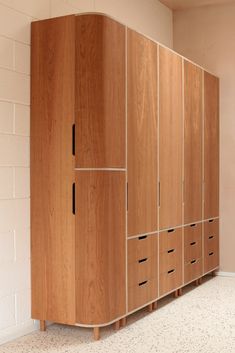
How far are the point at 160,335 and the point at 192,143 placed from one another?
1993mm

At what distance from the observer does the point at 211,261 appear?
216 inches

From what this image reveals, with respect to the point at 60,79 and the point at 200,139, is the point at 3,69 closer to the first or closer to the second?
the point at 60,79

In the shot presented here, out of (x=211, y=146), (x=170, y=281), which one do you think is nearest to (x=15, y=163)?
(x=170, y=281)

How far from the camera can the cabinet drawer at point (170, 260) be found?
4371mm

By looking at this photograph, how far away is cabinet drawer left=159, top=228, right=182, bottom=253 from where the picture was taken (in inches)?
173

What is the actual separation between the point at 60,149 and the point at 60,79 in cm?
48

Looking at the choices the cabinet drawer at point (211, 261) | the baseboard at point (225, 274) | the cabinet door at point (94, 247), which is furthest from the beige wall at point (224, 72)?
the cabinet door at point (94, 247)

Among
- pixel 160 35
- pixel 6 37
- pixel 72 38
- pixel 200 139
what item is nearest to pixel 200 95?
pixel 200 139

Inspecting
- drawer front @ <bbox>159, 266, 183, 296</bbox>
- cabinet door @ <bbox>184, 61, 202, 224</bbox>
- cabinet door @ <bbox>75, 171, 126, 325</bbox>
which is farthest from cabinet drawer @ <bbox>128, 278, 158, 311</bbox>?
cabinet door @ <bbox>184, 61, 202, 224</bbox>

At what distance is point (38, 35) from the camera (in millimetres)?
3668

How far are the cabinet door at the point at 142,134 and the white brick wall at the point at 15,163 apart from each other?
0.74 metres

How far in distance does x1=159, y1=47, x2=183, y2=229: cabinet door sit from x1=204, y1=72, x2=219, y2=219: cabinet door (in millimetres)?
670

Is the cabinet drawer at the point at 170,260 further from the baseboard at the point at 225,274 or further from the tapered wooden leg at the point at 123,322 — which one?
the baseboard at the point at 225,274

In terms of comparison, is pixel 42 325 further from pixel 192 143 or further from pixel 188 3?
pixel 188 3
